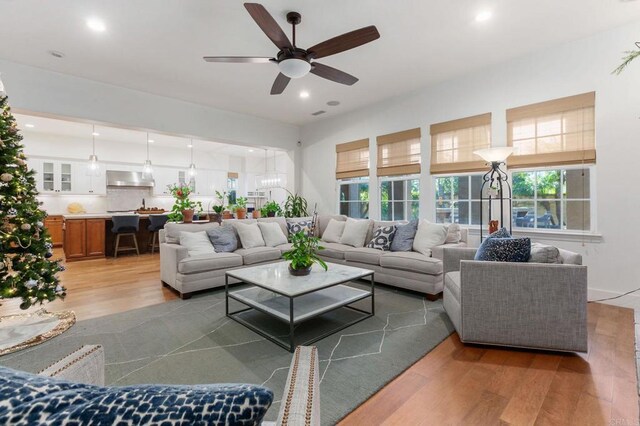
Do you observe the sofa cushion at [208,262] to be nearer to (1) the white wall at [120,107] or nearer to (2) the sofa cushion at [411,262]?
(2) the sofa cushion at [411,262]

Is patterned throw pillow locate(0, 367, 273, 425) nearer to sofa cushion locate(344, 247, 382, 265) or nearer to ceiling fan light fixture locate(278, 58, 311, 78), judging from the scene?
ceiling fan light fixture locate(278, 58, 311, 78)

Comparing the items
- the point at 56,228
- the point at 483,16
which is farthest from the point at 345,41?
the point at 56,228

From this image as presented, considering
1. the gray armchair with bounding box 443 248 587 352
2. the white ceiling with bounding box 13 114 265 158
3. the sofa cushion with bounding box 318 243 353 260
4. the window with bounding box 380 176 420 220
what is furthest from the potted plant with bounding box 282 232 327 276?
the white ceiling with bounding box 13 114 265 158

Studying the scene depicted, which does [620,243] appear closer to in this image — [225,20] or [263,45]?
[263,45]

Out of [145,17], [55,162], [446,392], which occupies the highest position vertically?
[145,17]

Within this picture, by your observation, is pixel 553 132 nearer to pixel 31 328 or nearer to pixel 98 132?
pixel 31 328

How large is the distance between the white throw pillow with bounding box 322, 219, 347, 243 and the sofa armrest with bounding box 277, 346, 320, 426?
3854 mm

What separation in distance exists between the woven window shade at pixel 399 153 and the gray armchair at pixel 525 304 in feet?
9.28

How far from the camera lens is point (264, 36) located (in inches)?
127

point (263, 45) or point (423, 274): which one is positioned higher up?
point (263, 45)

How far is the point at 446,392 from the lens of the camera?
1792mm

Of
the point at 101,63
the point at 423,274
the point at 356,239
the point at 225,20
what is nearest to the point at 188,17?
the point at 225,20

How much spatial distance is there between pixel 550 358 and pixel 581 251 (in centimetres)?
197

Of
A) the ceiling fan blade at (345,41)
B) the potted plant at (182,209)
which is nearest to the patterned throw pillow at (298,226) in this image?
the potted plant at (182,209)
